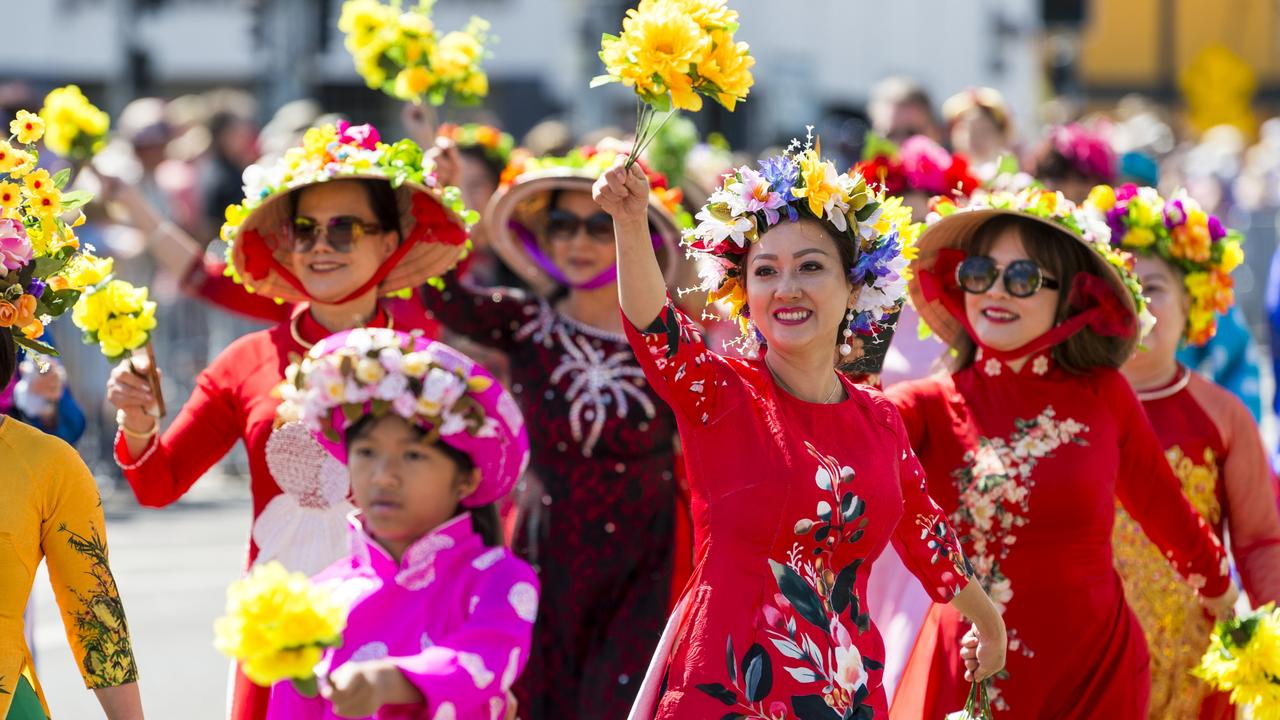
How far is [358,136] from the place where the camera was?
5578 mm

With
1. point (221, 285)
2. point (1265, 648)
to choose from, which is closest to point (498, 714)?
point (1265, 648)

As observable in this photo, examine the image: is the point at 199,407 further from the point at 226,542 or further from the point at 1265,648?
the point at 226,542

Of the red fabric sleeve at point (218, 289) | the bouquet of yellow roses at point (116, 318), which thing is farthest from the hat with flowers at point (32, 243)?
the red fabric sleeve at point (218, 289)

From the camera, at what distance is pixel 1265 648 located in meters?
5.15

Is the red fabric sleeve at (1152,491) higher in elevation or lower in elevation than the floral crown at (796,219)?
lower

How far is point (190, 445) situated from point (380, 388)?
4.60ft

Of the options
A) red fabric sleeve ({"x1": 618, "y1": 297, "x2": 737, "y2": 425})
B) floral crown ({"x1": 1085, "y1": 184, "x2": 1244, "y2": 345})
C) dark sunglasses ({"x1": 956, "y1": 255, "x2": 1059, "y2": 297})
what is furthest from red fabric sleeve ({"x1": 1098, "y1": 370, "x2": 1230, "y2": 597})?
red fabric sleeve ({"x1": 618, "y1": 297, "x2": 737, "y2": 425})

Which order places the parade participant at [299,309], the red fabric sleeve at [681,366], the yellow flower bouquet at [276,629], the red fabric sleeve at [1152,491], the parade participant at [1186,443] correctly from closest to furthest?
the yellow flower bouquet at [276,629] < the red fabric sleeve at [681,366] < the parade participant at [299,309] < the red fabric sleeve at [1152,491] < the parade participant at [1186,443]

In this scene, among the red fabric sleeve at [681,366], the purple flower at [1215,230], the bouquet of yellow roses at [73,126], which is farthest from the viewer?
the purple flower at [1215,230]

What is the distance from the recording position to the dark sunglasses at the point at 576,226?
6469 millimetres

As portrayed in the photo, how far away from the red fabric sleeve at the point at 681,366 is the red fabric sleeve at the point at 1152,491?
165cm

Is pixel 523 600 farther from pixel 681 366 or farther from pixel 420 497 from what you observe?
pixel 681 366

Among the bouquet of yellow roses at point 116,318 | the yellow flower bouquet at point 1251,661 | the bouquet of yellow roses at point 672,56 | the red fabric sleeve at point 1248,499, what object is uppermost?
the bouquet of yellow roses at point 672,56

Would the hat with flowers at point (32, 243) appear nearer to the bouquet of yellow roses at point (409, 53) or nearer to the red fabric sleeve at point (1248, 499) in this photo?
the bouquet of yellow roses at point (409, 53)
